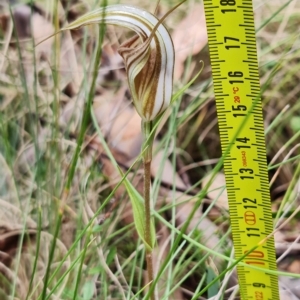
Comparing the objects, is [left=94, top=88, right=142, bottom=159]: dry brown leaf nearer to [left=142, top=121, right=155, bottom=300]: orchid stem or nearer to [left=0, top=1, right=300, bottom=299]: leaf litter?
[left=0, top=1, right=300, bottom=299]: leaf litter

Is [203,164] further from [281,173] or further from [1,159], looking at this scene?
[1,159]

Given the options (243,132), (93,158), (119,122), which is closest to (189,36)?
(119,122)

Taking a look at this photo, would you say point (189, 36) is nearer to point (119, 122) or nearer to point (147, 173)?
point (119, 122)

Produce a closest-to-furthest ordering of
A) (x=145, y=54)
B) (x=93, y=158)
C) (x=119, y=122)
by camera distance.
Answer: (x=145, y=54) → (x=93, y=158) → (x=119, y=122)

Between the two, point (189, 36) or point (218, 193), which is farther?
point (189, 36)

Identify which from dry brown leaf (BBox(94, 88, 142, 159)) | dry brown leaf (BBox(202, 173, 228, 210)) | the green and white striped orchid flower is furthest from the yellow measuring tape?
dry brown leaf (BBox(94, 88, 142, 159))

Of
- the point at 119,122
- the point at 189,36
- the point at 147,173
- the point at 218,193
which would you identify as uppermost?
the point at 189,36

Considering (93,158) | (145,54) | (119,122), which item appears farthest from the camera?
(119,122)
